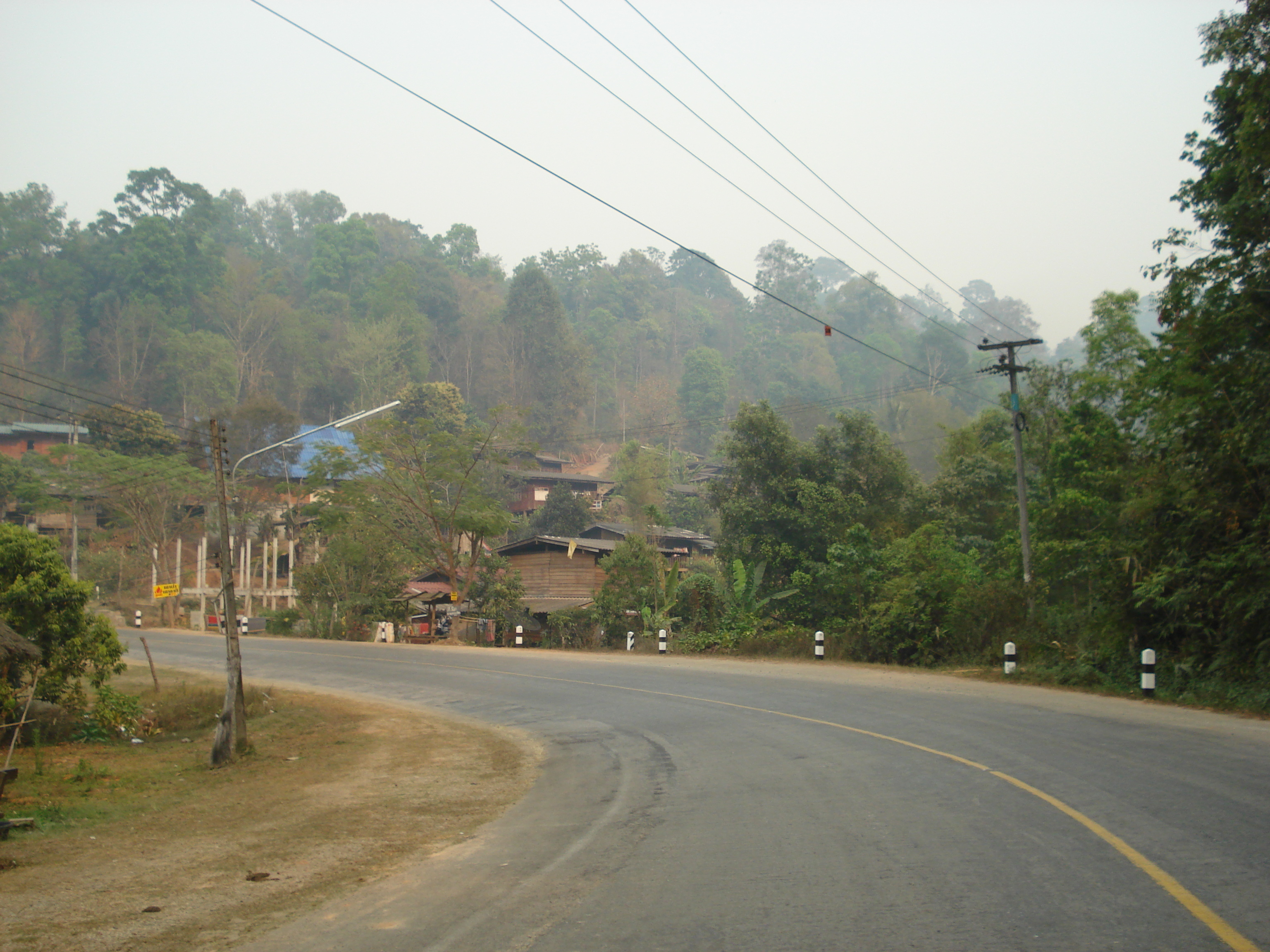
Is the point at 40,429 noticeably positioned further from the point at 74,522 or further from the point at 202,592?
the point at 202,592

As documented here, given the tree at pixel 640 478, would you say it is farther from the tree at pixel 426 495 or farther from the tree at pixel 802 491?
the tree at pixel 802 491

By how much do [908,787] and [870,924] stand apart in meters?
4.26

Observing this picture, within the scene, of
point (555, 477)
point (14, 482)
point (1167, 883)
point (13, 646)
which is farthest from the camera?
point (555, 477)

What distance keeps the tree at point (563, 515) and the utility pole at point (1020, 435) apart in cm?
4304

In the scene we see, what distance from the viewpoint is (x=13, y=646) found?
14305 mm

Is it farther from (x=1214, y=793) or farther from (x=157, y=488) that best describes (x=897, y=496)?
(x=157, y=488)

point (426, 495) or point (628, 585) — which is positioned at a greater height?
point (426, 495)

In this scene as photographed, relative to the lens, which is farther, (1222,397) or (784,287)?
(784,287)

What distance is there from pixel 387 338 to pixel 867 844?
93381 millimetres

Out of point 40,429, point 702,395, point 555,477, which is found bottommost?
point 555,477

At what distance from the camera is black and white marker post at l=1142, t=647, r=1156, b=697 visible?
1720cm

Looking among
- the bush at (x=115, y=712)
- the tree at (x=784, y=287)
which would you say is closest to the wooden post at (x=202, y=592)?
the bush at (x=115, y=712)

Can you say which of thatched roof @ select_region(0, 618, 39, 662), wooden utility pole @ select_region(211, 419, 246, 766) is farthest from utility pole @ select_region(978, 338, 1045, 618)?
thatched roof @ select_region(0, 618, 39, 662)

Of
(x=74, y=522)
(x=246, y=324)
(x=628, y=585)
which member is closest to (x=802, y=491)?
(x=628, y=585)
